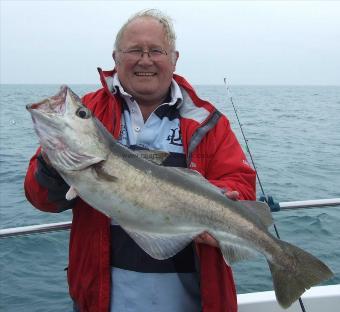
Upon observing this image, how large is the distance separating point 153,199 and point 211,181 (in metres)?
0.54

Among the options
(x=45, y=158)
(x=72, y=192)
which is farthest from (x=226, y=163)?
(x=45, y=158)

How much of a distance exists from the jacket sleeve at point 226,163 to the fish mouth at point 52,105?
3.54 ft

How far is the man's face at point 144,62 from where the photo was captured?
3498 mm

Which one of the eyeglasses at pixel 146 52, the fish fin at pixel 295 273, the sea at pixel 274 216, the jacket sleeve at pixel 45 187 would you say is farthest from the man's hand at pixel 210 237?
the sea at pixel 274 216

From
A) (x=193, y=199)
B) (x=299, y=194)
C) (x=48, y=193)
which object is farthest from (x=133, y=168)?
(x=299, y=194)

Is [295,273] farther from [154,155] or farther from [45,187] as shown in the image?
[45,187]

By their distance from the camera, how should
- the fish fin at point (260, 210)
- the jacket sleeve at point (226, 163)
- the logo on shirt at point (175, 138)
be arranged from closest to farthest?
1. the fish fin at point (260, 210)
2. the jacket sleeve at point (226, 163)
3. the logo on shirt at point (175, 138)

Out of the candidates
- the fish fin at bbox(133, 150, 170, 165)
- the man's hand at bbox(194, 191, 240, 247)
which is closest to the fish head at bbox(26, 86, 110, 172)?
the fish fin at bbox(133, 150, 170, 165)

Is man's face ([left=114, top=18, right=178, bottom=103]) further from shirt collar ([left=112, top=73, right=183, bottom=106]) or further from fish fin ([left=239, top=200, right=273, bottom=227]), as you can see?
fish fin ([left=239, top=200, right=273, bottom=227])

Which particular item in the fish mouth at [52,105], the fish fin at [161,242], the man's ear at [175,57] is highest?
the man's ear at [175,57]

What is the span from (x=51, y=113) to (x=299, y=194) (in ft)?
34.7

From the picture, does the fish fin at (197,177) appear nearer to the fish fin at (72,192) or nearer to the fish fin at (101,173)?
the fish fin at (101,173)

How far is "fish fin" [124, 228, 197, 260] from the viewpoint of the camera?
3.10 m

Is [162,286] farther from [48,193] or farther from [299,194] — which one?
[299,194]
